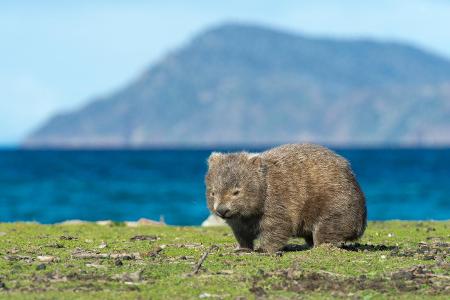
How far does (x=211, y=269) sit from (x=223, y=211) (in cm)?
172

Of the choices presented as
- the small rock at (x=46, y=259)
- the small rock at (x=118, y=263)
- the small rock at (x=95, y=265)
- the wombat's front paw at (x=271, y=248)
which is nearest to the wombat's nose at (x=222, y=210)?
the wombat's front paw at (x=271, y=248)

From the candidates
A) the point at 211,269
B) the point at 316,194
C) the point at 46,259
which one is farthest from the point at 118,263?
the point at 316,194

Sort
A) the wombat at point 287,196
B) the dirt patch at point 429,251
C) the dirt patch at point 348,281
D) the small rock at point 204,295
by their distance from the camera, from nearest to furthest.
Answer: the small rock at point 204,295 → the dirt patch at point 348,281 → the dirt patch at point 429,251 → the wombat at point 287,196

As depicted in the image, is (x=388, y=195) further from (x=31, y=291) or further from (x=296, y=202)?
(x=31, y=291)

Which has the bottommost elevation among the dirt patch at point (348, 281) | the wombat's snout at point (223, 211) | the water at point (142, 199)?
the water at point (142, 199)

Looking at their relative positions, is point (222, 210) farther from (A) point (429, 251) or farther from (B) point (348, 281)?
(A) point (429, 251)

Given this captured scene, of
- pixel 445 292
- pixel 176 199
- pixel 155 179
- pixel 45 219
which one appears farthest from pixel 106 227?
pixel 155 179

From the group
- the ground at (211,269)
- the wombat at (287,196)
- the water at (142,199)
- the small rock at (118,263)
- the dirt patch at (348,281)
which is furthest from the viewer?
the water at (142,199)

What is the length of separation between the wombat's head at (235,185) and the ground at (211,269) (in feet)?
2.66

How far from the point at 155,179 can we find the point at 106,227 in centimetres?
8332

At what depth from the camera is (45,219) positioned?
56.6 meters

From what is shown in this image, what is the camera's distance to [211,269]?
50.2 feet

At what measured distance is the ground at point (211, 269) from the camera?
13492 millimetres

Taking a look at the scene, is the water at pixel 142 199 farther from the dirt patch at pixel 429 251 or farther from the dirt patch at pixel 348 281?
the dirt patch at pixel 348 281
